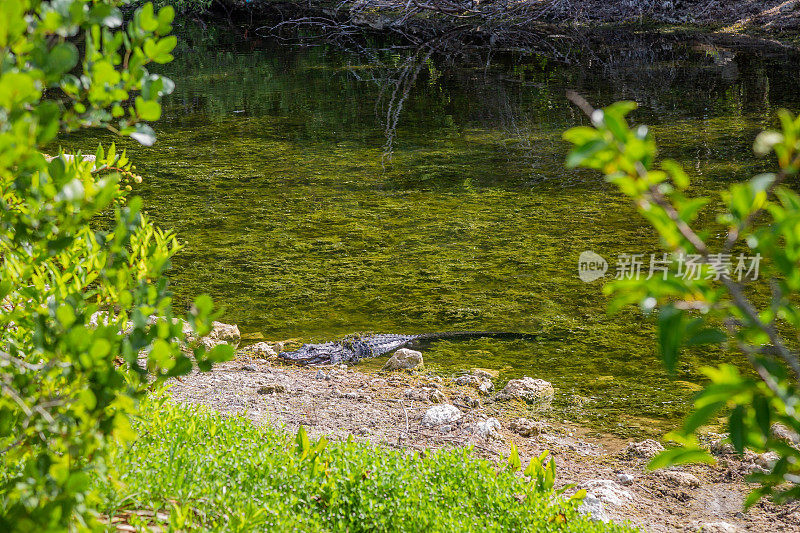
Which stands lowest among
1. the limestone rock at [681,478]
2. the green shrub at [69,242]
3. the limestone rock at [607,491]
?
the limestone rock at [681,478]

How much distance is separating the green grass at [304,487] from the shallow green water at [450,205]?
128cm

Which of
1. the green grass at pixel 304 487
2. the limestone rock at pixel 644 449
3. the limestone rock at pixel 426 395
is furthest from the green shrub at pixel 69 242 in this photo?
the limestone rock at pixel 644 449

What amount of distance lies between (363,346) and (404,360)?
33cm

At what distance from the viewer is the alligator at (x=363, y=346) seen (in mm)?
4484

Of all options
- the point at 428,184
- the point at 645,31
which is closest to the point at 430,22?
the point at 645,31

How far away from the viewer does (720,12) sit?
55.3ft

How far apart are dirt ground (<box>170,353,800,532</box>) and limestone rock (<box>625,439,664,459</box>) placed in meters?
0.02

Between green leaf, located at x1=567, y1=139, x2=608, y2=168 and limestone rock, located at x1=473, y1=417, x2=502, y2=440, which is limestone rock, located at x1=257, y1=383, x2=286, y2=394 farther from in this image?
green leaf, located at x1=567, y1=139, x2=608, y2=168

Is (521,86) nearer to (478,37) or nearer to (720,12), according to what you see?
(478,37)

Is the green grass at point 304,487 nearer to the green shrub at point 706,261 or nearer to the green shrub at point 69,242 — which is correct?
the green shrub at point 69,242

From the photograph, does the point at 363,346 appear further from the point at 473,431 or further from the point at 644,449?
the point at 644,449

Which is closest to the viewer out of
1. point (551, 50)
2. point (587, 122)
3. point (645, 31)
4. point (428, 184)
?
point (428, 184)

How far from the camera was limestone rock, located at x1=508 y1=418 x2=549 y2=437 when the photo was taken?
3.66 meters

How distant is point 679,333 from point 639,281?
9cm
